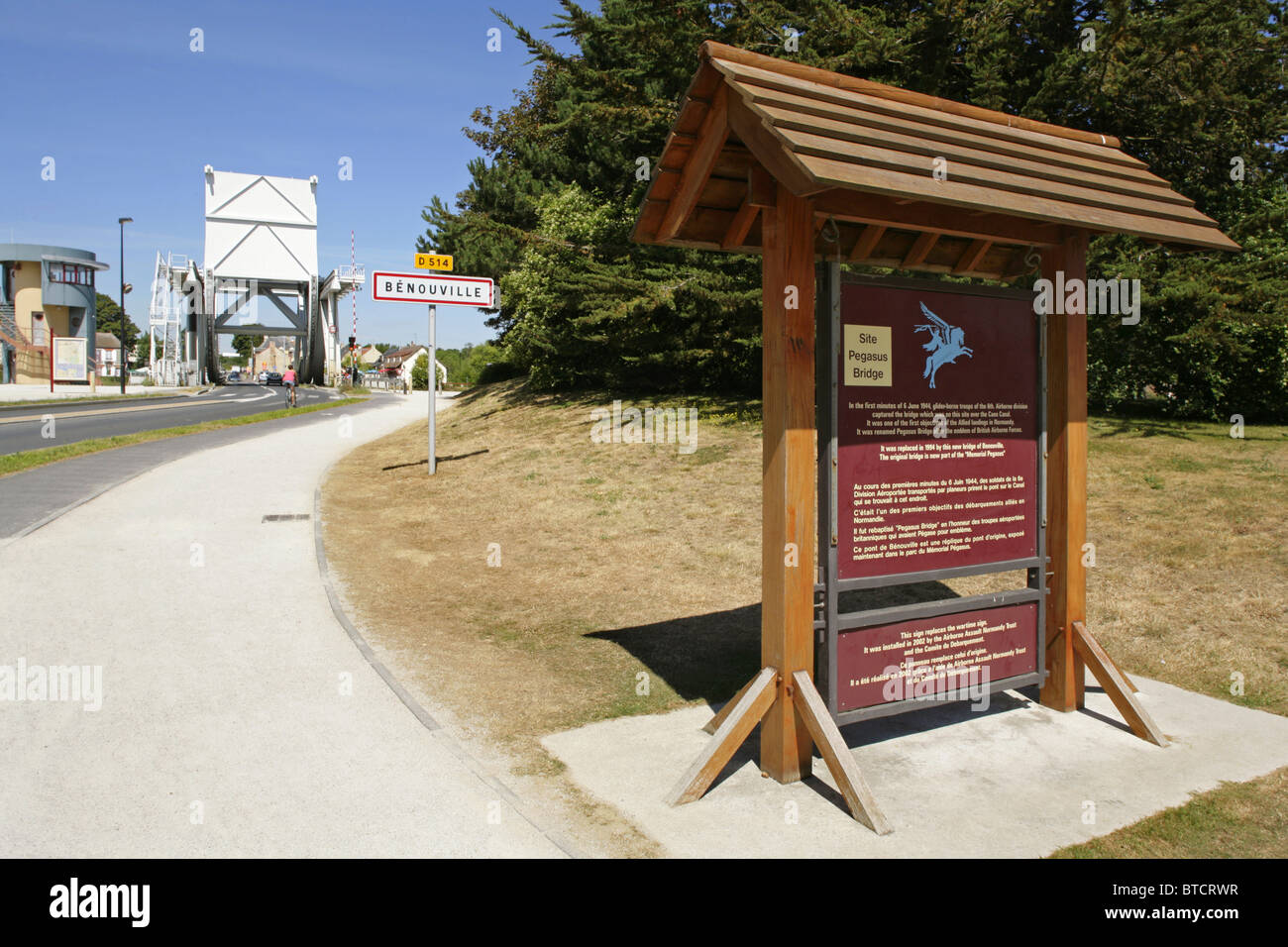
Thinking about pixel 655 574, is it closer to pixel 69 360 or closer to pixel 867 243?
pixel 867 243

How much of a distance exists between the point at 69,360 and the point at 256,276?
26220 millimetres

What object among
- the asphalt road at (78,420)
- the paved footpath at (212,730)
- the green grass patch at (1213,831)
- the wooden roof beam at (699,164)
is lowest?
the green grass patch at (1213,831)

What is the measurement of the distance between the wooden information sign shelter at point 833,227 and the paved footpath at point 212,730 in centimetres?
121

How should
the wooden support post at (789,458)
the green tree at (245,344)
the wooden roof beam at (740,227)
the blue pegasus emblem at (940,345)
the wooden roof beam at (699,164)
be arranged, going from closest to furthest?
the wooden support post at (789,458)
the wooden roof beam at (699,164)
the blue pegasus emblem at (940,345)
the wooden roof beam at (740,227)
the green tree at (245,344)

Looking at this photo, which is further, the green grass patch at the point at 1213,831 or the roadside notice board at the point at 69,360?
the roadside notice board at the point at 69,360

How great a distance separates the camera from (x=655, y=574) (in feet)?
27.8

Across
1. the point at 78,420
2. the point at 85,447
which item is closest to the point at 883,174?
the point at 85,447

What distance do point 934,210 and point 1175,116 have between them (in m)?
12.0

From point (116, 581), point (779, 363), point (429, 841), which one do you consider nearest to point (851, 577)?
point (779, 363)

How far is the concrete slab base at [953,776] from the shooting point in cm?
368

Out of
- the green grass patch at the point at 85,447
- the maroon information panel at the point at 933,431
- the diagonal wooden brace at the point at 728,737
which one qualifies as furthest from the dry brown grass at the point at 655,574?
the green grass patch at the point at 85,447

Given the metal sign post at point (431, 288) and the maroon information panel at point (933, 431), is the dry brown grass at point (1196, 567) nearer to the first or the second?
the maroon information panel at point (933, 431)
